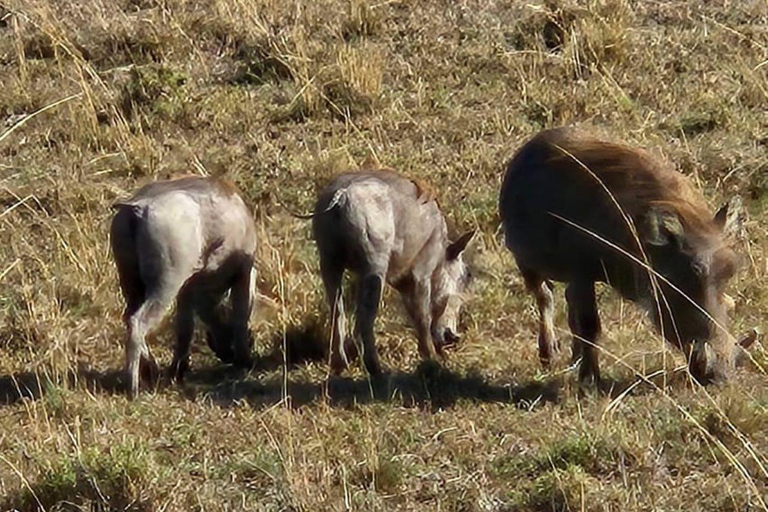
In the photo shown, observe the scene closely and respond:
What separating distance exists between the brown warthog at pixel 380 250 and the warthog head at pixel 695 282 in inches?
57.0

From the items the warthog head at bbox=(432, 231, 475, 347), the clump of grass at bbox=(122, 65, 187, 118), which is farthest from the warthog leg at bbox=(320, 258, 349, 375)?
the clump of grass at bbox=(122, 65, 187, 118)

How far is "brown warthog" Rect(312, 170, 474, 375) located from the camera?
7992 mm

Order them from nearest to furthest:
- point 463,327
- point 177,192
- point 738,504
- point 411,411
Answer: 1. point 738,504
2. point 411,411
3. point 177,192
4. point 463,327

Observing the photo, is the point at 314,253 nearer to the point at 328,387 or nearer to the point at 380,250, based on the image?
the point at 380,250

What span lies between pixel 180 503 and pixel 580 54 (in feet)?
23.1

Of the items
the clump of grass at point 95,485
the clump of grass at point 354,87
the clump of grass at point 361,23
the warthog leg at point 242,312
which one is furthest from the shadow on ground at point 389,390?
the clump of grass at point 361,23

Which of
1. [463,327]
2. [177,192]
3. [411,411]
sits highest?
[177,192]

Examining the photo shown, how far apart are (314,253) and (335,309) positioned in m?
1.81

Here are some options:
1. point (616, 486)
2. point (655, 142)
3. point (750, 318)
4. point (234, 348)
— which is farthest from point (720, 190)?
point (616, 486)

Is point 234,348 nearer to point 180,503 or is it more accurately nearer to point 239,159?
point 180,503

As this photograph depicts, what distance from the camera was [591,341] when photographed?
772cm

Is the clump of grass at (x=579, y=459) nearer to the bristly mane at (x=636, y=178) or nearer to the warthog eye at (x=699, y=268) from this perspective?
the warthog eye at (x=699, y=268)

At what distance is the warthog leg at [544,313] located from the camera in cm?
840

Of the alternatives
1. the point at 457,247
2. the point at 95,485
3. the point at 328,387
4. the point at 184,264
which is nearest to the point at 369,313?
the point at 328,387
